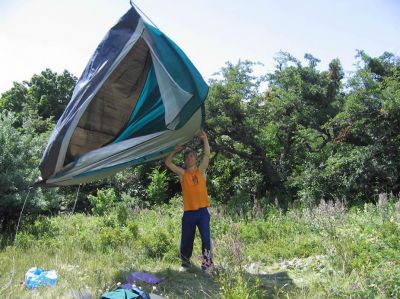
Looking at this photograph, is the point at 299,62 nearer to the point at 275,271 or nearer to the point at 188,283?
the point at 275,271

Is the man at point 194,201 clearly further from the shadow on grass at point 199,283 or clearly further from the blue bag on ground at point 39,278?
the blue bag on ground at point 39,278

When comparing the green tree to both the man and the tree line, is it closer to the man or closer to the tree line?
the tree line

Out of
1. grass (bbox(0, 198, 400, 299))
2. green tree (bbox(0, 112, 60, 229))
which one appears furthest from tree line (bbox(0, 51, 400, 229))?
grass (bbox(0, 198, 400, 299))

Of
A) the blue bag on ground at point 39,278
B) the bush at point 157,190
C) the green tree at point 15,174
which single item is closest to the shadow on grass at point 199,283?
the blue bag on ground at point 39,278

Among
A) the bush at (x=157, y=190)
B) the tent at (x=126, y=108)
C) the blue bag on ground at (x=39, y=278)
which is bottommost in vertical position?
the blue bag on ground at (x=39, y=278)

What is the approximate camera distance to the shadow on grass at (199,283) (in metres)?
4.04

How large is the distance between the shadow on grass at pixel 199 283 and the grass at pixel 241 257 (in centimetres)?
1

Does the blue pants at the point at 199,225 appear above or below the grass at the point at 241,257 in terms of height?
above

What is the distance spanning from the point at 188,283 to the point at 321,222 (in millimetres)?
2577

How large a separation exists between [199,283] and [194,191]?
1.06m

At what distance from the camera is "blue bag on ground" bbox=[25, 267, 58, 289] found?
13.5 feet

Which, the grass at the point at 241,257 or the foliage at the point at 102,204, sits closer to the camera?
the grass at the point at 241,257

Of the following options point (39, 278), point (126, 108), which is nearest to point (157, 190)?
point (126, 108)

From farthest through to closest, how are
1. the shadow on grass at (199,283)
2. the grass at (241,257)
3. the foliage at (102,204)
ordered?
the foliage at (102,204) → the shadow on grass at (199,283) → the grass at (241,257)
